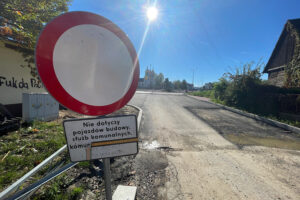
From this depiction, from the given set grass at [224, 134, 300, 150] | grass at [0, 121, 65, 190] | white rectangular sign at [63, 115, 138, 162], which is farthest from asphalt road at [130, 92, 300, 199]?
grass at [0, 121, 65, 190]

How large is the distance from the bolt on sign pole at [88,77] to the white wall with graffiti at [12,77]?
7285mm

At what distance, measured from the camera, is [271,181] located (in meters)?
2.36

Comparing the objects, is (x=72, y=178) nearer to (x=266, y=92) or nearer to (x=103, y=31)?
(x=103, y=31)

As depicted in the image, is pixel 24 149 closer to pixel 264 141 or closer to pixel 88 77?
pixel 88 77

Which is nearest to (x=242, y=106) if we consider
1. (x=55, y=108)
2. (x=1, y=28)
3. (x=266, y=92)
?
(x=266, y=92)

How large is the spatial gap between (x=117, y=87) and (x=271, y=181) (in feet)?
11.1

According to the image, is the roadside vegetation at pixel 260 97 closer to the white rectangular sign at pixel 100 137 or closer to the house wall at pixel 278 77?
the house wall at pixel 278 77

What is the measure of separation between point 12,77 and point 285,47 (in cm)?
2157

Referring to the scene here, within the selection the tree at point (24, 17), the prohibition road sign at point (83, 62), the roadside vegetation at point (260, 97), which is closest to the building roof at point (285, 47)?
the roadside vegetation at point (260, 97)

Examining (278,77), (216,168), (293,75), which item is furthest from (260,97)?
(216,168)

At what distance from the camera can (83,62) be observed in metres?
0.87

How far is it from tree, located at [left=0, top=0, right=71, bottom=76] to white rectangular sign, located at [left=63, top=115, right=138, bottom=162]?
597 cm

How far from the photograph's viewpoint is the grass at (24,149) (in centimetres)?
226

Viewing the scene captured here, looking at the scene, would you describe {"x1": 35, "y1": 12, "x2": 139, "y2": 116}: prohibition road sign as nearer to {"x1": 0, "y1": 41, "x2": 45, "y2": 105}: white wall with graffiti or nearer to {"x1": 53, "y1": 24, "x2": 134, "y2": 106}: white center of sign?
{"x1": 53, "y1": 24, "x2": 134, "y2": 106}: white center of sign
